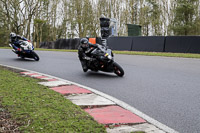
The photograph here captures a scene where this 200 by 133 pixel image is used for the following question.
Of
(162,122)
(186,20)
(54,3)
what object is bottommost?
(162,122)

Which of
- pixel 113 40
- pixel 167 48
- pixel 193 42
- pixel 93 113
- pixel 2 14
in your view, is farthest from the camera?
pixel 2 14

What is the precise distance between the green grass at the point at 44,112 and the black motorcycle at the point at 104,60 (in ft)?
9.70

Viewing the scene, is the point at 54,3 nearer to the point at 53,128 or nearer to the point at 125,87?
the point at 125,87

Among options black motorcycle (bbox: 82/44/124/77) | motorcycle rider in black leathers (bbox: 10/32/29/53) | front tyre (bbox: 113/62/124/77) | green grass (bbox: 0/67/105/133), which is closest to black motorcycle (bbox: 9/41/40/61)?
motorcycle rider in black leathers (bbox: 10/32/29/53)

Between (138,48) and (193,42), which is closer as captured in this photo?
(193,42)

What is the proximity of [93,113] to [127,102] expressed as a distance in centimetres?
116

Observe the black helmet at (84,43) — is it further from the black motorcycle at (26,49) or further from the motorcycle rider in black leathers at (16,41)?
the motorcycle rider in black leathers at (16,41)

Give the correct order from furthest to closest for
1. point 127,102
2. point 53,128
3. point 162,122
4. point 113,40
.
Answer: point 113,40, point 127,102, point 162,122, point 53,128

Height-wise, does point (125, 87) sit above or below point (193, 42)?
below

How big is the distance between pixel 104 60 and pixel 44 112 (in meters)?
4.48

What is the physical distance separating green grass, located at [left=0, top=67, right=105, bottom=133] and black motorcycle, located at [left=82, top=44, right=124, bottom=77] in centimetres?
296

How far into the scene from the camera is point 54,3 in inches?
1918

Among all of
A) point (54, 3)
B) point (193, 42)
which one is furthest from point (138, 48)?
point (54, 3)

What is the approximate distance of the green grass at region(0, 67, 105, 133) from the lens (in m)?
3.34
